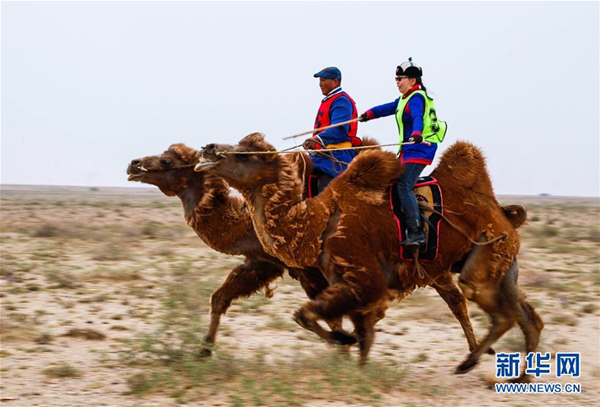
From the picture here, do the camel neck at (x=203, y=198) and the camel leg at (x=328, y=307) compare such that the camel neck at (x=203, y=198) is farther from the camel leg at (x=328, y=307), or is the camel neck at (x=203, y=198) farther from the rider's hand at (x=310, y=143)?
the camel leg at (x=328, y=307)

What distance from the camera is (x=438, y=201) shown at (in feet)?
27.8

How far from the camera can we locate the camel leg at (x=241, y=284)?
9.45 m

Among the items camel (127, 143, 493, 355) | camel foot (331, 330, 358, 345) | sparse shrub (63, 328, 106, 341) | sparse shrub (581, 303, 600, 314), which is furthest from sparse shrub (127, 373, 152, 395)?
sparse shrub (581, 303, 600, 314)

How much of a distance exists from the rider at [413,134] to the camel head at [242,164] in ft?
4.04

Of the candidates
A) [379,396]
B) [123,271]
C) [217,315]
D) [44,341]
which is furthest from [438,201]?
[123,271]

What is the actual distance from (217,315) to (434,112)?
3.19 metres

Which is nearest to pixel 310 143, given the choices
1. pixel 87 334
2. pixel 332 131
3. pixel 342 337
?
pixel 332 131

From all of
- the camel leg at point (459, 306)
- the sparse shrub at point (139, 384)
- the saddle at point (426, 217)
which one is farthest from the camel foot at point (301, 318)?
the camel leg at point (459, 306)

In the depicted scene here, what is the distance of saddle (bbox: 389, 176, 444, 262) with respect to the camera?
8.23 m

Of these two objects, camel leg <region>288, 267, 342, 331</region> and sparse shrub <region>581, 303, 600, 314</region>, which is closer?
camel leg <region>288, 267, 342, 331</region>

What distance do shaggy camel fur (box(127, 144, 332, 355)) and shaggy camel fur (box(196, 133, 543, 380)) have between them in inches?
46.5

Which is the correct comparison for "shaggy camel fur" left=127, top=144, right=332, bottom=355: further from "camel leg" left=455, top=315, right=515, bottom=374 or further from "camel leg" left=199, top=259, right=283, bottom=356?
"camel leg" left=455, top=315, right=515, bottom=374

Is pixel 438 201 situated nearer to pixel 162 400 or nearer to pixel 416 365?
pixel 416 365

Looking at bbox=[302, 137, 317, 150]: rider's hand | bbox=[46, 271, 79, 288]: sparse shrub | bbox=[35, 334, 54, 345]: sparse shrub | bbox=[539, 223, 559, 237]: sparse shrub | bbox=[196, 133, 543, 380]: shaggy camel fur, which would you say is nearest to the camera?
bbox=[196, 133, 543, 380]: shaggy camel fur
